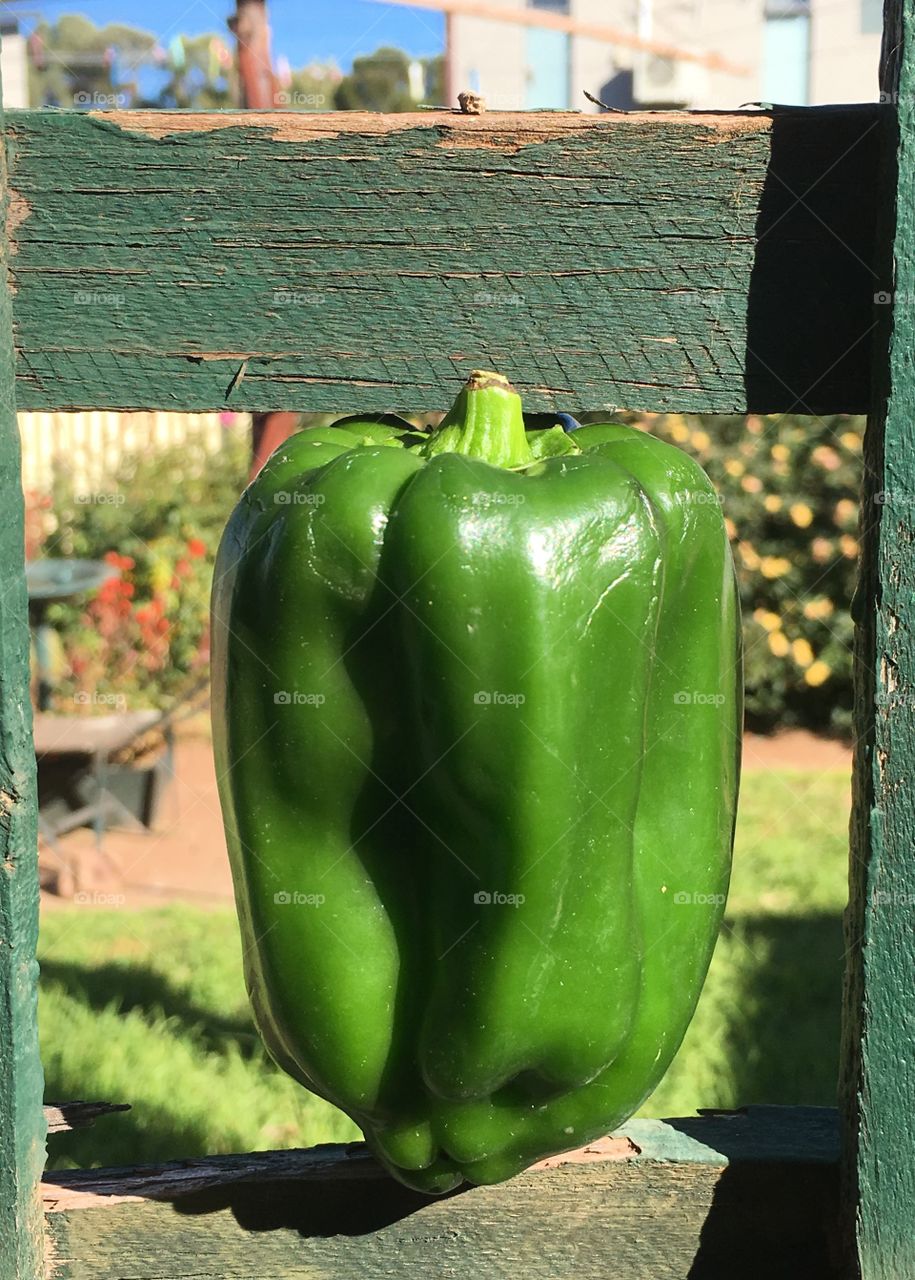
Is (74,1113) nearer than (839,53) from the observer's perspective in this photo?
Yes

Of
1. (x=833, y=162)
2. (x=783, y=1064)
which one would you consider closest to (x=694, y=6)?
(x=783, y=1064)

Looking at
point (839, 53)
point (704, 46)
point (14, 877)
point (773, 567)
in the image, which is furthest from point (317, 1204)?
point (839, 53)

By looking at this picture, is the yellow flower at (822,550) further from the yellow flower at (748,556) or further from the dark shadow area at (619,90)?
the dark shadow area at (619,90)

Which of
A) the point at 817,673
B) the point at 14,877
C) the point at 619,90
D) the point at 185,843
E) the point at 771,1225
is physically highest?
the point at 619,90

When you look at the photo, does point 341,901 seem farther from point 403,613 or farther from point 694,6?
point 694,6

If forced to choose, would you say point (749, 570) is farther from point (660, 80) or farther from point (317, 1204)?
point (660, 80)

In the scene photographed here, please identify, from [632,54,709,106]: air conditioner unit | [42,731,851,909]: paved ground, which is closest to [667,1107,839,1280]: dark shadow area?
[42,731,851,909]: paved ground

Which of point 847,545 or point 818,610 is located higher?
point 847,545
